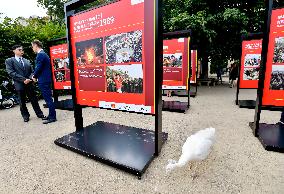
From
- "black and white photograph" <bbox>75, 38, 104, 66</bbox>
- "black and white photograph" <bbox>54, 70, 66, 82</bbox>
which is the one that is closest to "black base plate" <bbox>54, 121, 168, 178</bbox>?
"black and white photograph" <bbox>75, 38, 104, 66</bbox>

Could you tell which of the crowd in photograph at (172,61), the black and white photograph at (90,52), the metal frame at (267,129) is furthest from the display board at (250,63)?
the black and white photograph at (90,52)

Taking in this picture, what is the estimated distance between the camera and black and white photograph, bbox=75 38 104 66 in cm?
325

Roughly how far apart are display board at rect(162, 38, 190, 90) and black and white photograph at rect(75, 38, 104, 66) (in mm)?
3112

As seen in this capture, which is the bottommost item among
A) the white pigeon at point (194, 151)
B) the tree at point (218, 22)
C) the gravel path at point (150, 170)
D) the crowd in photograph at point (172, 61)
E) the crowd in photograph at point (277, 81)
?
the gravel path at point (150, 170)

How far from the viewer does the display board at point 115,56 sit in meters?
2.69

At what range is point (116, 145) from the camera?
3193 mm

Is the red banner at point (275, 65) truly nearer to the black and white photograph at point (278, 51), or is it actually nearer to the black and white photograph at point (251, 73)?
the black and white photograph at point (278, 51)

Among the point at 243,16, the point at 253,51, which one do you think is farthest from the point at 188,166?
the point at 243,16

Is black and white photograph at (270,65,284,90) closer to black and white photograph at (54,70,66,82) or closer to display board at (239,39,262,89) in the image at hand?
display board at (239,39,262,89)

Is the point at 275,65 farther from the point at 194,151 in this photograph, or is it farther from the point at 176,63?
the point at 176,63

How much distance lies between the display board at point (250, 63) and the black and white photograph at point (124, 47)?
17.4ft

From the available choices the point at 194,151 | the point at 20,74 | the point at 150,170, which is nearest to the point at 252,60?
the point at 194,151

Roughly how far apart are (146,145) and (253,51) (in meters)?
5.47

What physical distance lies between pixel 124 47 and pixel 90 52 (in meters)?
0.82
